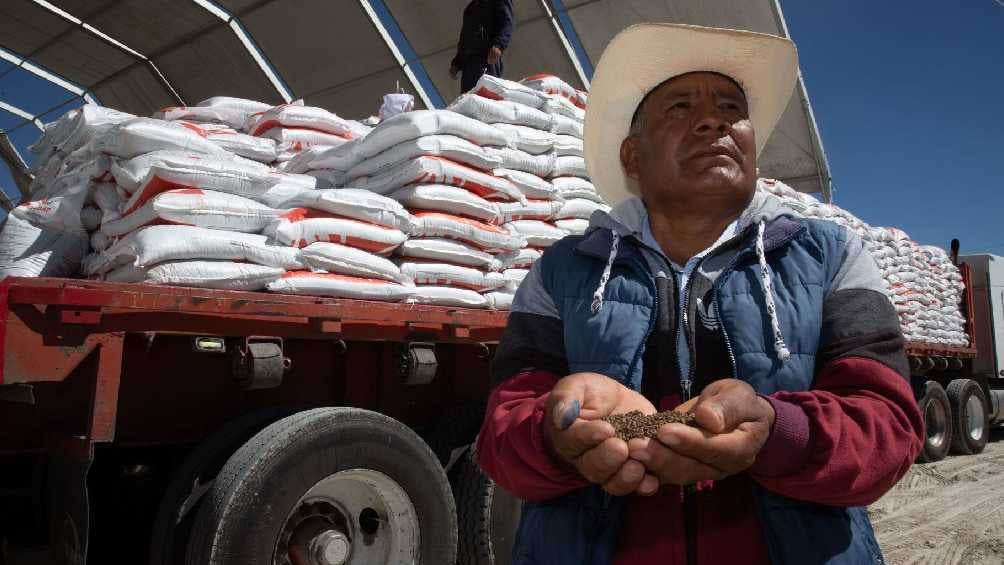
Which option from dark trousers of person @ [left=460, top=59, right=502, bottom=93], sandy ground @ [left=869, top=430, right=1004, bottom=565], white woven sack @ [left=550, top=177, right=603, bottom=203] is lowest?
sandy ground @ [left=869, top=430, right=1004, bottom=565]

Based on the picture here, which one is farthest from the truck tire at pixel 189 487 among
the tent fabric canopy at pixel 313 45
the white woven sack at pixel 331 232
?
the tent fabric canopy at pixel 313 45

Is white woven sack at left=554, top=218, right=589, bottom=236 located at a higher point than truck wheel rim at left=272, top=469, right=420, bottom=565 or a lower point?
higher

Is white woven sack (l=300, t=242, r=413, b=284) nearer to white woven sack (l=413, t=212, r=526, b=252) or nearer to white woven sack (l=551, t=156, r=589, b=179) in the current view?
white woven sack (l=413, t=212, r=526, b=252)

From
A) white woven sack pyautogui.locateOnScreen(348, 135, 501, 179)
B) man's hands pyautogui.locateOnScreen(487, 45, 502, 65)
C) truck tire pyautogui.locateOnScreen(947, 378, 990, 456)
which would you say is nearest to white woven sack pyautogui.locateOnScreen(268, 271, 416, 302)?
white woven sack pyautogui.locateOnScreen(348, 135, 501, 179)

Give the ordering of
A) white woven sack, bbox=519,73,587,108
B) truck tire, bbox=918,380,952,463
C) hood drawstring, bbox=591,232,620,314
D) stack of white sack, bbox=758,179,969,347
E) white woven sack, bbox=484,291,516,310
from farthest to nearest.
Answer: truck tire, bbox=918,380,952,463, stack of white sack, bbox=758,179,969,347, white woven sack, bbox=519,73,587,108, white woven sack, bbox=484,291,516,310, hood drawstring, bbox=591,232,620,314

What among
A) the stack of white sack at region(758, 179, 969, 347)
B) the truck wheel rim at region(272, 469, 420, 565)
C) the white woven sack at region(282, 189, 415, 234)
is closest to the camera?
the truck wheel rim at region(272, 469, 420, 565)

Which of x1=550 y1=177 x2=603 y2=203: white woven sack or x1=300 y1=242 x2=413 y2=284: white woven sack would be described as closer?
x1=300 y1=242 x2=413 y2=284: white woven sack

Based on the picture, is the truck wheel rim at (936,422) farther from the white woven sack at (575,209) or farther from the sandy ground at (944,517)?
the white woven sack at (575,209)

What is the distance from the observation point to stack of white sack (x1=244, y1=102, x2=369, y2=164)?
167 inches

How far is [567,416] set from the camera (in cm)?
111

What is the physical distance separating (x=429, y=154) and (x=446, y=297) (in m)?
0.77

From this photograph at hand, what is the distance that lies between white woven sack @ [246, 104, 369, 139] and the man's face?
9.91ft

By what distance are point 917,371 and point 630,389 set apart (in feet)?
28.1

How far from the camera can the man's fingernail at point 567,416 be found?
1.11 m
